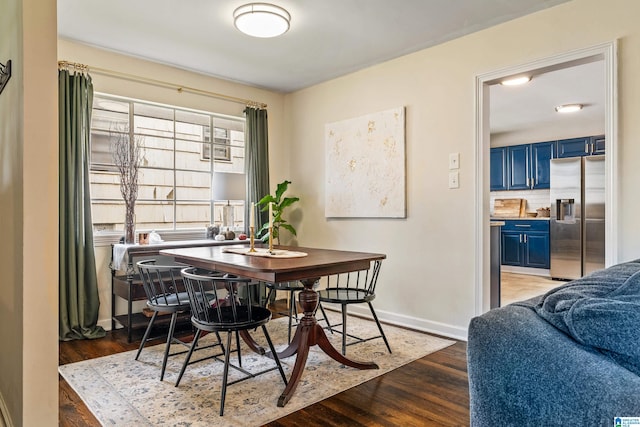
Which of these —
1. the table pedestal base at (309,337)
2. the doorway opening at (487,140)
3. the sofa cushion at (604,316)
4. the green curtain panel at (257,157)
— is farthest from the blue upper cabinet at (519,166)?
the sofa cushion at (604,316)

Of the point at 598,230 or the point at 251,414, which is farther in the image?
the point at 598,230

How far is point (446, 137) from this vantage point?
3660 mm

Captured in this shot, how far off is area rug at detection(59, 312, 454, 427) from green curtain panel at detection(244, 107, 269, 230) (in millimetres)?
1911

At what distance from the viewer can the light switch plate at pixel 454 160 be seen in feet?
11.7

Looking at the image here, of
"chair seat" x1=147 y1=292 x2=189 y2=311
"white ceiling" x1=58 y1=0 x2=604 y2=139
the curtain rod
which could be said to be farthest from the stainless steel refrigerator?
"chair seat" x1=147 y1=292 x2=189 y2=311

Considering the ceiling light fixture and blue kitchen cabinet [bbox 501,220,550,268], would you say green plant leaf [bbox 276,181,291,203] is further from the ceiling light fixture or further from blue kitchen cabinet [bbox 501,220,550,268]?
blue kitchen cabinet [bbox 501,220,550,268]

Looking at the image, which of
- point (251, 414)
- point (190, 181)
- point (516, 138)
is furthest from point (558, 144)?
point (251, 414)

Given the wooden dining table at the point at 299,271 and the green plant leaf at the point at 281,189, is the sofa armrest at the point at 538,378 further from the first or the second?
the green plant leaf at the point at 281,189

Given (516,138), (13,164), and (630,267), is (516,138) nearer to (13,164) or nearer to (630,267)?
(630,267)

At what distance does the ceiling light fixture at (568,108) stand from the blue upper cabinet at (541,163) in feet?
4.15

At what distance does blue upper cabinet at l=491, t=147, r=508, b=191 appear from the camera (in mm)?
7637

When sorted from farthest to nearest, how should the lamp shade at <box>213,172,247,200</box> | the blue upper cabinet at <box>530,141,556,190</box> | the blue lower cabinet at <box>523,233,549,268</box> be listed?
the blue upper cabinet at <box>530,141,556,190</box>
the blue lower cabinet at <box>523,233,549,268</box>
the lamp shade at <box>213,172,247,200</box>

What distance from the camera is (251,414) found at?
220 cm

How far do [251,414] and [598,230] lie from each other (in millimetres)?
6025
